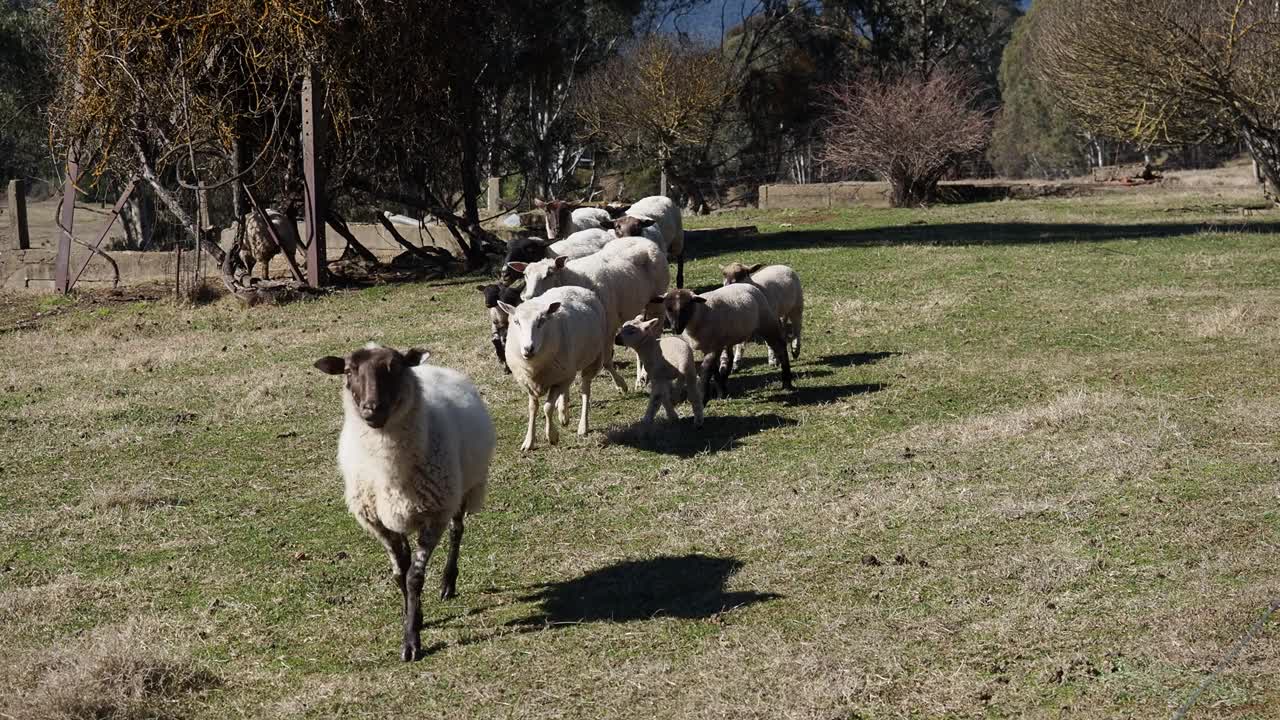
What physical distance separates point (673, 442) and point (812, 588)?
3711 millimetres

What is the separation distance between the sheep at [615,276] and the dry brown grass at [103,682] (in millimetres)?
6063

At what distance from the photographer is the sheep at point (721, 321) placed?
38.2 ft

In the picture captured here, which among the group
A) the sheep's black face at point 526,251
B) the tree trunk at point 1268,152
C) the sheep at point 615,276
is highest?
the tree trunk at point 1268,152

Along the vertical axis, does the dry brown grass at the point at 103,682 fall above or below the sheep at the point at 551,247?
below

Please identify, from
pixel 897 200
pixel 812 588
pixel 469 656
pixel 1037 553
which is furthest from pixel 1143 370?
pixel 897 200

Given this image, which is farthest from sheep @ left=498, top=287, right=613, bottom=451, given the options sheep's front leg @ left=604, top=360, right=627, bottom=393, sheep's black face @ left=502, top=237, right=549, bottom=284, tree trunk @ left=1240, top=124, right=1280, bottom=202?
tree trunk @ left=1240, top=124, right=1280, bottom=202

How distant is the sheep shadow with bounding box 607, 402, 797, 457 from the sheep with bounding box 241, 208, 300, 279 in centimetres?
1351

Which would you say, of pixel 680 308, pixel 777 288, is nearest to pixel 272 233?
pixel 777 288

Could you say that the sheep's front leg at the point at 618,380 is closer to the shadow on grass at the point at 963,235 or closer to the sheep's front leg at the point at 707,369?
the sheep's front leg at the point at 707,369

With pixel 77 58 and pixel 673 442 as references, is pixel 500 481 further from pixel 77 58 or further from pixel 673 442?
pixel 77 58

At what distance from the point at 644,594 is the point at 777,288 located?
6.19 metres

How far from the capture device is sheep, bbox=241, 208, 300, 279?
76.4 ft

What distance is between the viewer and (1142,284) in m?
18.0

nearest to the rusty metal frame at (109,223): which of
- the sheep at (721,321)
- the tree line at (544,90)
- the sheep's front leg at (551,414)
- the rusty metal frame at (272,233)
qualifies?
the tree line at (544,90)
